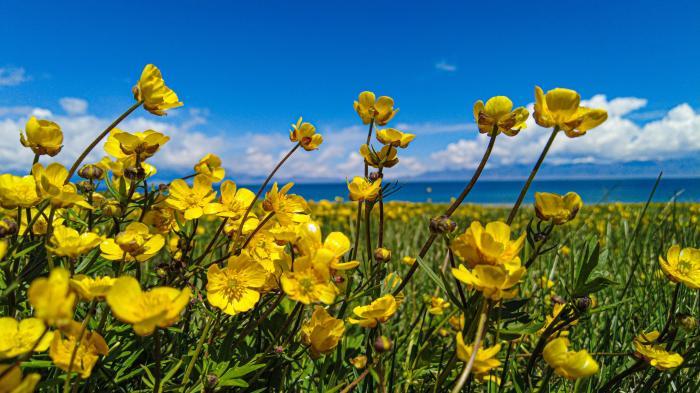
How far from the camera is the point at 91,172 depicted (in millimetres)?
1326

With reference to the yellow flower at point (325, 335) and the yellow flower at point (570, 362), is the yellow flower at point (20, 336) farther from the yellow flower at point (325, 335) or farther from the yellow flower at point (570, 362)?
the yellow flower at point (570, 362)

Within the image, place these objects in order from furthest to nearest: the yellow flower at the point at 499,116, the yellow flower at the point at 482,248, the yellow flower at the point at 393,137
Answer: the yellow flower at the point at 393,137, the yellow flower at the point at 499,116, the yellow flower at the point at 482,248

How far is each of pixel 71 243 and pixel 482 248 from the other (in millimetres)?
890

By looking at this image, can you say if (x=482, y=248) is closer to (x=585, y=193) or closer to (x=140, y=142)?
(x=140, y=142)

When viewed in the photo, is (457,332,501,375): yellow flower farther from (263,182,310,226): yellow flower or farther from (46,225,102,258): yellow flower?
(46,225,102,258): yellow flower

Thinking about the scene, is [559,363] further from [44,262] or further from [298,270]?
[44,262]

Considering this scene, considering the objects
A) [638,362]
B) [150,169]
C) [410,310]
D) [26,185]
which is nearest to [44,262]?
[26,185]

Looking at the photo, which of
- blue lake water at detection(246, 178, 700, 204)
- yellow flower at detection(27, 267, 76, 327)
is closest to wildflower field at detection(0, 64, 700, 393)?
yellow flower at detection(27, 267, 76, 327)

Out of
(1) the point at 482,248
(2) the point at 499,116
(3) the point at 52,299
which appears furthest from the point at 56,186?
(2) the point at 499,116

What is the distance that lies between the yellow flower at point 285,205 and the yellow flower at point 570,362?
68 centimetres

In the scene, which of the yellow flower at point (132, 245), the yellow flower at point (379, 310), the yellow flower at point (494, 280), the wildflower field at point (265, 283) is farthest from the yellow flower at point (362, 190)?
the yellow flower at point (132, 245)

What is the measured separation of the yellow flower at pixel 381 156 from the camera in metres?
1.32

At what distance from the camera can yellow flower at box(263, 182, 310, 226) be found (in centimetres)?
113

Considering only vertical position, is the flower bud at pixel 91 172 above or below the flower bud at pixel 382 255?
above
